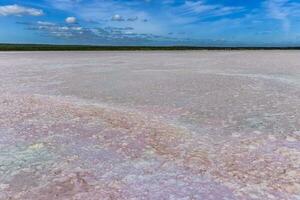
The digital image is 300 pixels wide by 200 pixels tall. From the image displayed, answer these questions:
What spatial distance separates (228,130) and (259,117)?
1.00m

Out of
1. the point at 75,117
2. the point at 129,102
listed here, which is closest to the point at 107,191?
the point at 75,117

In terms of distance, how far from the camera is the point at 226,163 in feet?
11.9

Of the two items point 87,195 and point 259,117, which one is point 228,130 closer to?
point 259,117

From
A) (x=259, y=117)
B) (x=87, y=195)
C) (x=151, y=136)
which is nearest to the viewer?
(x=87, y=195)

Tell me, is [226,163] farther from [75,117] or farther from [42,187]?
[75,117]

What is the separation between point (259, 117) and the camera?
5680 mm

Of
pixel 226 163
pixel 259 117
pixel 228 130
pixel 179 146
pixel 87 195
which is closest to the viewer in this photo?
pixel 87 195

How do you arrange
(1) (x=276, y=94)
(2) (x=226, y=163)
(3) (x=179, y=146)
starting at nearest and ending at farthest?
(2) (x=226, y=163)
(3) (x=179, y=146)
(1) (x=276, y=94)

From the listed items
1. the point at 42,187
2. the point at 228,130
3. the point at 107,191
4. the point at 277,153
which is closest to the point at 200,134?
the point at 228,130

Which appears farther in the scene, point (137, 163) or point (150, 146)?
point (150, 146)

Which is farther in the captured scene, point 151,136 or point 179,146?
point 151,136

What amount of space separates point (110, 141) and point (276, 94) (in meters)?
4.93

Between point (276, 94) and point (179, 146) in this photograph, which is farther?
point (276, 94)

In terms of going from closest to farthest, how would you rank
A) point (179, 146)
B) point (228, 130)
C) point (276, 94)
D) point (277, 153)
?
point (277, 153), point (179, 146), point (228, 130), point (276, 94)
